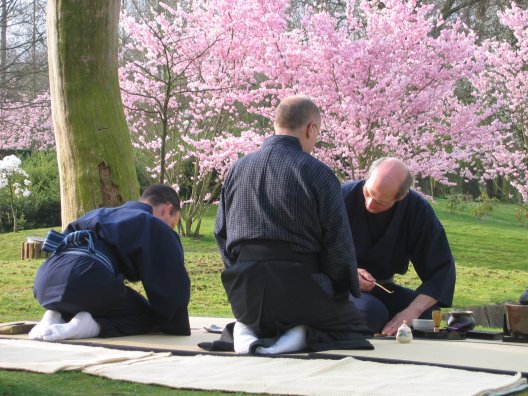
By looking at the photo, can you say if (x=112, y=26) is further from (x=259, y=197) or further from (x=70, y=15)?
(x=259, y=197)

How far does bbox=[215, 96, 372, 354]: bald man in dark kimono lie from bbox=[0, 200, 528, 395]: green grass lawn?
3.34 ft

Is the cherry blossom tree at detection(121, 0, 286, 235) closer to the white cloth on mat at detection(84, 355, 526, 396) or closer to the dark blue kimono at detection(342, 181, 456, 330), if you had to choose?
the dark blue kimono at detection(342, 181, 456, 330)

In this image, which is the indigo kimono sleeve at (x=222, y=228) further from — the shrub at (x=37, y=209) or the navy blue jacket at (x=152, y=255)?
the shrub at (x=37, y=209)

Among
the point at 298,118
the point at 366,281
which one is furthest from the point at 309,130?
the point at 366,281

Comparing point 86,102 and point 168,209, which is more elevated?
point 86,102

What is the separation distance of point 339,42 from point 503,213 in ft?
36.6

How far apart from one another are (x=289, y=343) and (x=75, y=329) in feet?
4.22

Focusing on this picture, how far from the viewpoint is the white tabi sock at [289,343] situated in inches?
175

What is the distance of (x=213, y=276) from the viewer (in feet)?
35.4

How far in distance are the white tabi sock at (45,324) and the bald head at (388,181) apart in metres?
1.91

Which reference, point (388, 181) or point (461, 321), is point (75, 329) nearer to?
point (388, 181)

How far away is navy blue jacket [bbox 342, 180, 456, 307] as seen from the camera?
5.38m

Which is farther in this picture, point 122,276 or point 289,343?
point 122,276

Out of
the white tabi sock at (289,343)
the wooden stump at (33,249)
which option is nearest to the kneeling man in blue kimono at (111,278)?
the white tabi sock at (289,343)
